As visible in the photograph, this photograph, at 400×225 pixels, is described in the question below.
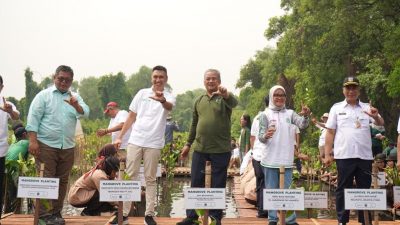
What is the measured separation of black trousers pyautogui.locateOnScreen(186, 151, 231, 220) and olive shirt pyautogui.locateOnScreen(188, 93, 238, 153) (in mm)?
74

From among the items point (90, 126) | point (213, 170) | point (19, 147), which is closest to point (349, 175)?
point (213, 170)

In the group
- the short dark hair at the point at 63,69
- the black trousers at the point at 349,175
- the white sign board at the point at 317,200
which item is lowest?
the white sign board at the point at 317,200

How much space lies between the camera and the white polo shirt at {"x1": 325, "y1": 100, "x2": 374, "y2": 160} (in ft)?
16.1

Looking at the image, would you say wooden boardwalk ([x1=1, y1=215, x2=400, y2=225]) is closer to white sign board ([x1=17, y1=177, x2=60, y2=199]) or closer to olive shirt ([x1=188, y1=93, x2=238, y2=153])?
white sign board ([x1=17, y1=177, x2=60, y2=199])

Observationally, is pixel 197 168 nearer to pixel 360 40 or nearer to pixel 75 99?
pixel 75 99

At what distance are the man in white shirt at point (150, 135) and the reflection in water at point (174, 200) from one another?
2193 millimetres

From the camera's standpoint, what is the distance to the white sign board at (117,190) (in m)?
4.55

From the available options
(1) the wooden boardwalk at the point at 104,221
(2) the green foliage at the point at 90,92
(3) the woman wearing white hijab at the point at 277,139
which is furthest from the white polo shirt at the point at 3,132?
(2) the green foliage at the point at 90,92

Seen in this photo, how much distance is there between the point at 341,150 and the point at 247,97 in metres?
46.1

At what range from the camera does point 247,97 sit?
5088 centimetres

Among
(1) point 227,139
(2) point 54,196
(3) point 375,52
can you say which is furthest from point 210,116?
(3) point 375,52

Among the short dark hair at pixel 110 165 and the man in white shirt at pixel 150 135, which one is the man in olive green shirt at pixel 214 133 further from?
the short dark hair at pixel 110 165

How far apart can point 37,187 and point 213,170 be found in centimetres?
169

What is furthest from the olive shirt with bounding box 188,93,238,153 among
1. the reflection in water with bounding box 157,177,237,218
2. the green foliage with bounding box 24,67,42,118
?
the green foliage with bounding box 24,67,42,118
